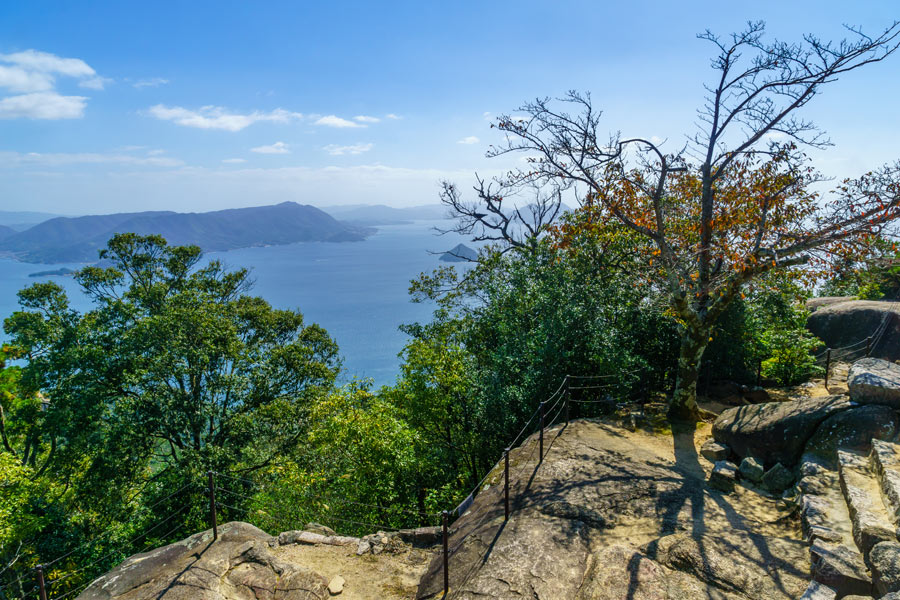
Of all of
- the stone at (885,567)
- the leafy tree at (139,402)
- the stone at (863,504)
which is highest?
the stone at (885,567)

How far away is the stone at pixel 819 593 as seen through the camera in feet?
17.6

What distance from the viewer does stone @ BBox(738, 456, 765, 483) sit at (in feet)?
28.9

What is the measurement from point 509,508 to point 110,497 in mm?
17478

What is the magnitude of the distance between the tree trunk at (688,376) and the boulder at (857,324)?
24.7ft

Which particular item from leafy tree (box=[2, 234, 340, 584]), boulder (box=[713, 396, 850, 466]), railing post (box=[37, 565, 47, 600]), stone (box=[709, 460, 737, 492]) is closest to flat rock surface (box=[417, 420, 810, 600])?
stone (box=[709, 460, 737, 492])

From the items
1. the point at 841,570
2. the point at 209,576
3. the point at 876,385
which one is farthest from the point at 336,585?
the point at 876,385

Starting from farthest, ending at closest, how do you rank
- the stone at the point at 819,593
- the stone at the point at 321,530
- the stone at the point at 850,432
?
the stone at the point at 321,530 < the stone at the point at 850,432 < the stone at the point at 819,593

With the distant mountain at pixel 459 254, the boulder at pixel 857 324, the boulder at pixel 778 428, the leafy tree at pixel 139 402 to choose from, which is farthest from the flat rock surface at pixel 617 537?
the leafy tree at pixel 139 402

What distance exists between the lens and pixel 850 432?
8562 millimetres

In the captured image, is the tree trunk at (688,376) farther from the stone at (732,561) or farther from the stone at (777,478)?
the stone at (732,561)

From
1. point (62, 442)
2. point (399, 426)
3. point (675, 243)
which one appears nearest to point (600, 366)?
point (675, 243)

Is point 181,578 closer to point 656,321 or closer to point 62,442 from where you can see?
point 656,321

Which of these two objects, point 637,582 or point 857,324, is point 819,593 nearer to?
point 637,582

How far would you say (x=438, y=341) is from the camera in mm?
20328
